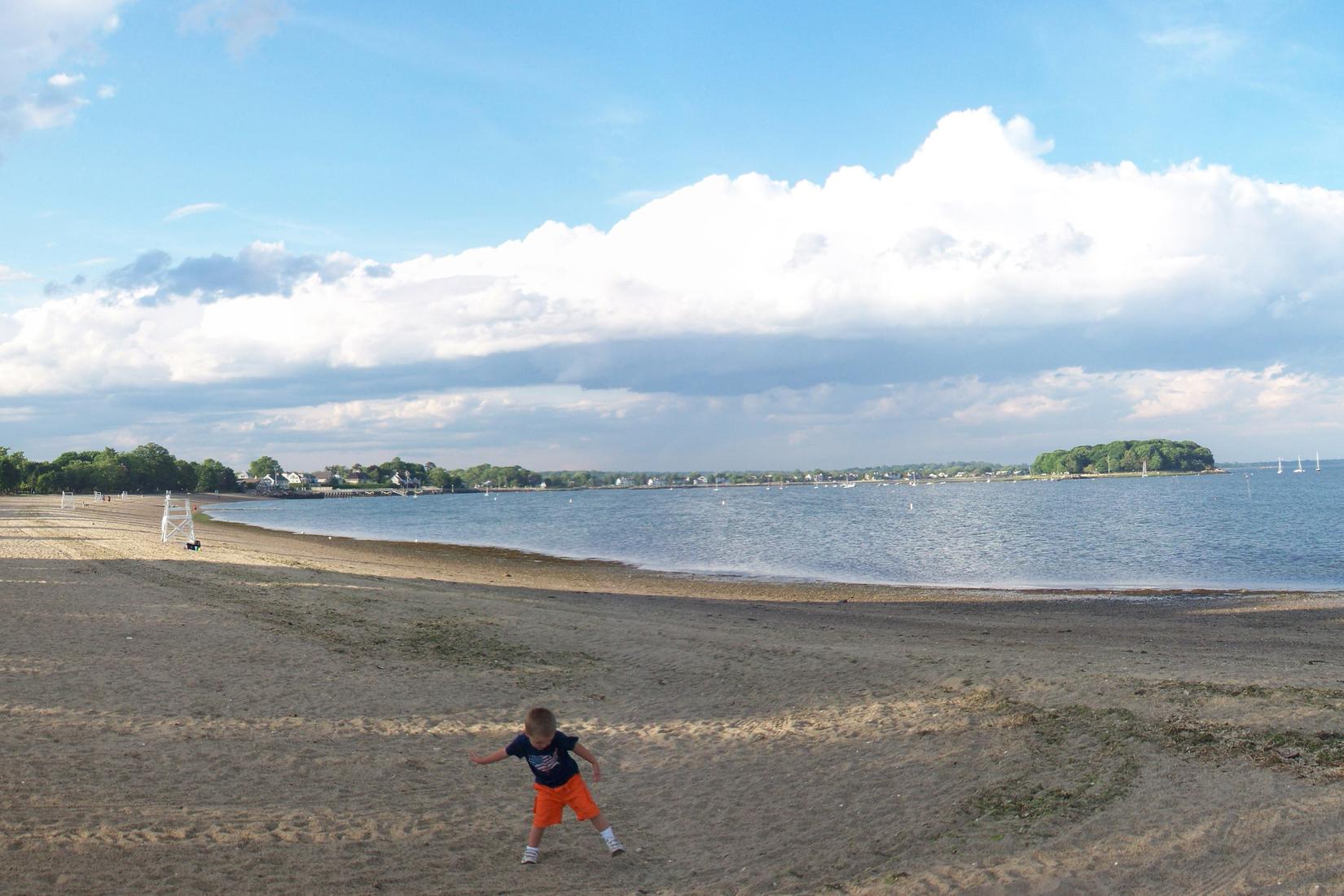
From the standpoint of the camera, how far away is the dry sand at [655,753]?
25.1 feet

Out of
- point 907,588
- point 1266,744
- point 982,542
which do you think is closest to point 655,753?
point 1266,744

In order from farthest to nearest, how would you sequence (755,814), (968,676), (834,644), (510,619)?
(510,619) → (834,644) → (968,676) → (755,814)

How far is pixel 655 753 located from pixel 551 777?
3.81 metres

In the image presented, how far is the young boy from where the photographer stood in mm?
7730

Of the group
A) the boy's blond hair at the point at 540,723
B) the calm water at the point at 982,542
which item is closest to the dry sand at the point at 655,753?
the boy's blond hair at the point at 540,723

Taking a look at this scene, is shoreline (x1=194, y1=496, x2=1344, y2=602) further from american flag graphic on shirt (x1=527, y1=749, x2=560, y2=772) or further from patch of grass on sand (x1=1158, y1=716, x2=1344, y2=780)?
american flag graphic on shirt (x1=527, y1=749, x2=560, y2=772)

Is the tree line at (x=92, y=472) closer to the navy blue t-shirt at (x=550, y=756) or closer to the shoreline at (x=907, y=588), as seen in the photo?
the shoreline at (x=907, y=588)

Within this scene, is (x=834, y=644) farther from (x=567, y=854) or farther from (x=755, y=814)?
(x=567, y=854)

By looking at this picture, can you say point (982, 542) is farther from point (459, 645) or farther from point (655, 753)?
point (655, 753)

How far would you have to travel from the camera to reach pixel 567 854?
327 inches

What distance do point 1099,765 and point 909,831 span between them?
270 cm

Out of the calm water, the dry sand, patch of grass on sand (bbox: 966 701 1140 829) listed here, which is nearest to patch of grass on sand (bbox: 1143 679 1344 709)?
the dry sand

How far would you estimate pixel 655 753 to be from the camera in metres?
11.4

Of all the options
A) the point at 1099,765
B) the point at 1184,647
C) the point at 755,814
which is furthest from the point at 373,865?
the point at 1184,647
